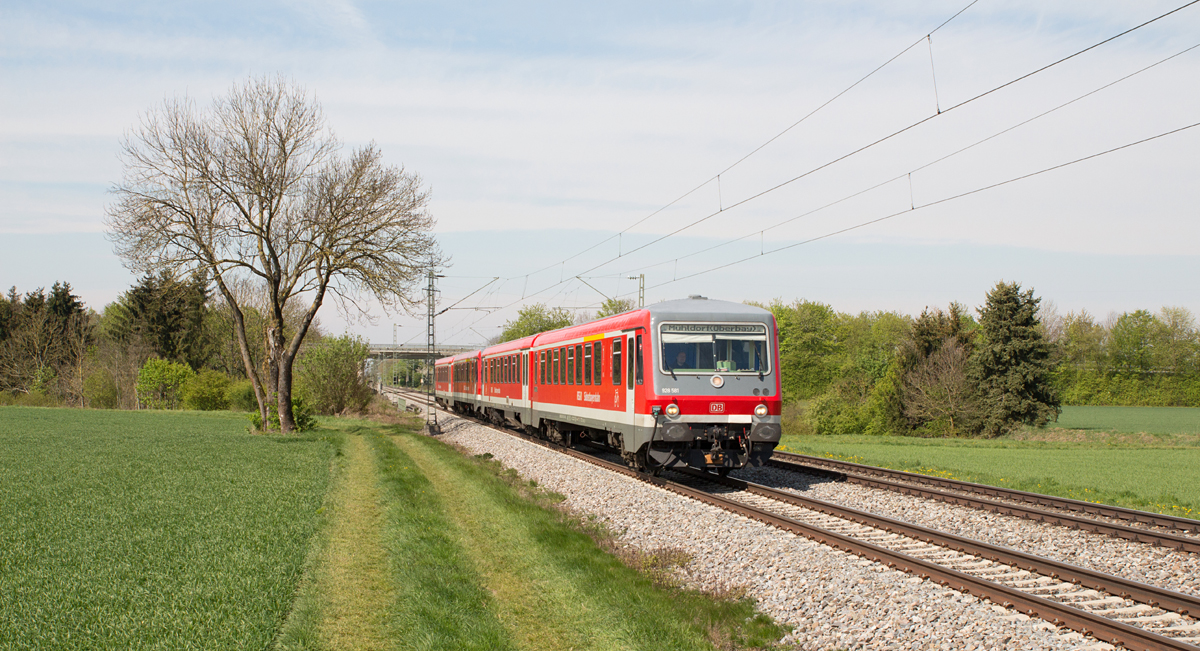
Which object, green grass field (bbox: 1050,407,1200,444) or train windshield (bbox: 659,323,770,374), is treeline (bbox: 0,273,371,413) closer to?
train windshield (bbox: 659,323,770,374)

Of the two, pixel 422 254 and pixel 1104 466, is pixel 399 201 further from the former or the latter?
pixel 1104 466

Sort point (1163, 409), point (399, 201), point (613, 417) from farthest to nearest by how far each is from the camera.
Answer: point (1163, 409)
point (399, 201)
point (613, 417)

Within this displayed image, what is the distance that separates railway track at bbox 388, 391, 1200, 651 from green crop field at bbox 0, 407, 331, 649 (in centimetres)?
610

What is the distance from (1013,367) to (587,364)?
113 feet

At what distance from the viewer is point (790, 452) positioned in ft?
71.7

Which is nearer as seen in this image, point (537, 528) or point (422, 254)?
point (537, 528)

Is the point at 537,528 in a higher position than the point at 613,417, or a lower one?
lower

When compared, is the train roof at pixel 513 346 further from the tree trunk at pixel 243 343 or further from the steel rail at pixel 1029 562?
the steel rail at pixel 1029 562

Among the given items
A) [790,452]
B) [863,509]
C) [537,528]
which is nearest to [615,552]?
[537,528]

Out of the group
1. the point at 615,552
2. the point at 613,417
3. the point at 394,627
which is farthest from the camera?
the point at 613,417

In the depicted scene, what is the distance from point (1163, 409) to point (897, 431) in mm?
31397

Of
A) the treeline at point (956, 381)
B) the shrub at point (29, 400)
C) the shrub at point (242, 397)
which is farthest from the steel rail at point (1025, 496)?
the shrub at point (29, 400)

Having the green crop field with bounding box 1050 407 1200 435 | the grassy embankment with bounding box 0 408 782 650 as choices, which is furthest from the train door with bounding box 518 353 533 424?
the green crop field with bounding box 1050 407 1200 435

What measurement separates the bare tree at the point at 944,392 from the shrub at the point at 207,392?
43.4m
